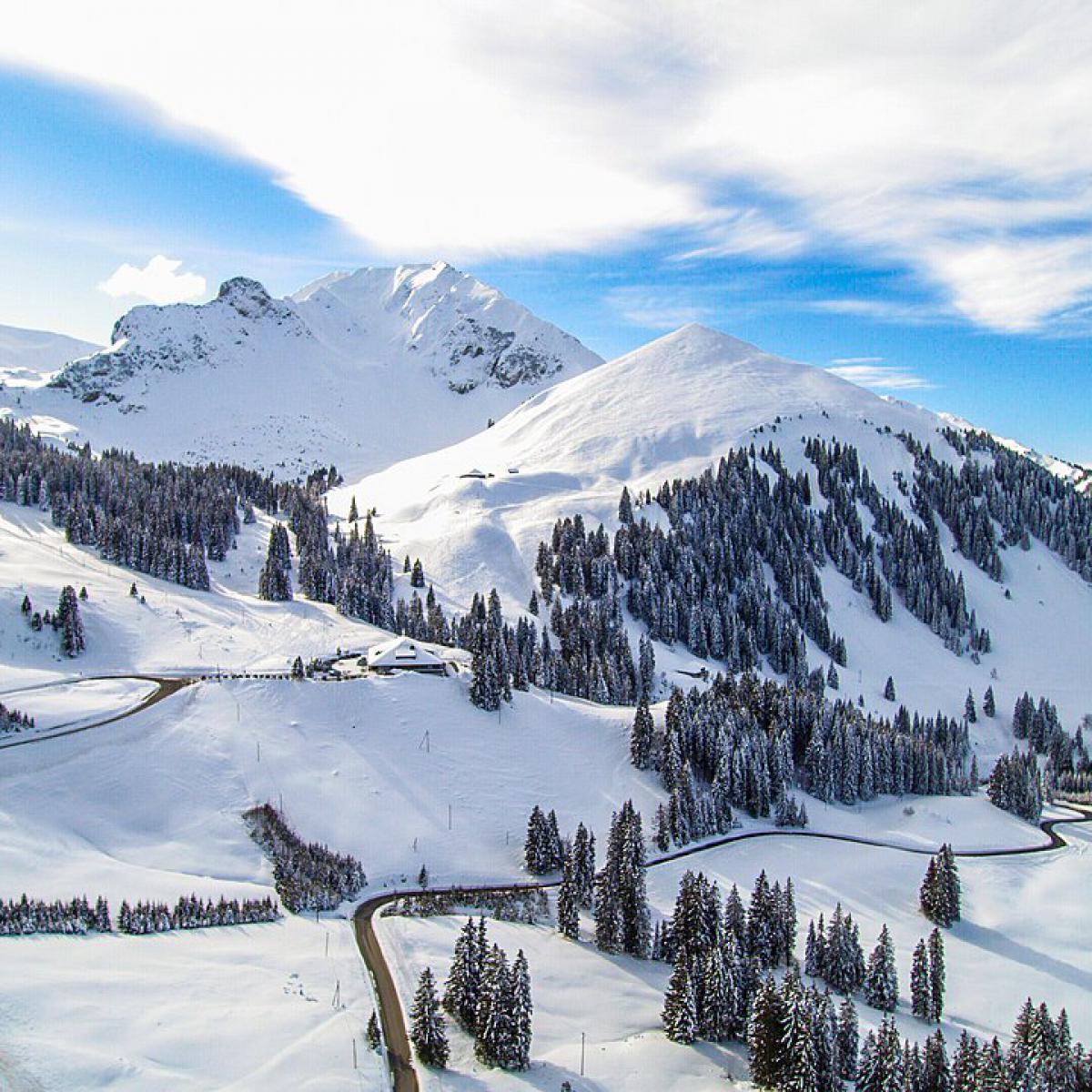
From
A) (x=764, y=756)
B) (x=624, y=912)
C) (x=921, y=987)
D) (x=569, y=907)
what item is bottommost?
(x=921, y=987)

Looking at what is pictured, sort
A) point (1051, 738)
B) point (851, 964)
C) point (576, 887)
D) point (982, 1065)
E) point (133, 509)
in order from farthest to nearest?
point (133, 509) < point (1051, 738) < point (576, 887) < point (851, 964) < point (982, 1065)

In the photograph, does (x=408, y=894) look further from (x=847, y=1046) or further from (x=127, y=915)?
(x=847, y=1046)

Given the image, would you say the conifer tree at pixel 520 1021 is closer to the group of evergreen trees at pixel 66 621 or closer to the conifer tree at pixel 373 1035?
the conifer tree at pixel 373 1035

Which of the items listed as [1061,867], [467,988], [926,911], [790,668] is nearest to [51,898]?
[467,988]

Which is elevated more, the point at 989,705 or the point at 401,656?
the point at 401,656

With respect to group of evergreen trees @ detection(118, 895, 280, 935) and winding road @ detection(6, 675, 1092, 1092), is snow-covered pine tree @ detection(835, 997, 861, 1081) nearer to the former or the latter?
winding road @ detection(6, 675, 1092, 1092)

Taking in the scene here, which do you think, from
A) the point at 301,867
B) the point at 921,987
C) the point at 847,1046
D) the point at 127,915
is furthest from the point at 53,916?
the point at 921,987

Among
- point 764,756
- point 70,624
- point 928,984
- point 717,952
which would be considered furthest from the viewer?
point 70,624

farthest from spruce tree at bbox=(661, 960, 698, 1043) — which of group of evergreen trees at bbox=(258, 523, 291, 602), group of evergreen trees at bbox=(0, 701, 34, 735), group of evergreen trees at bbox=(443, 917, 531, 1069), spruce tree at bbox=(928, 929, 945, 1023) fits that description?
group of evergreen trees at bbox=(258, 523, 291, 602)
